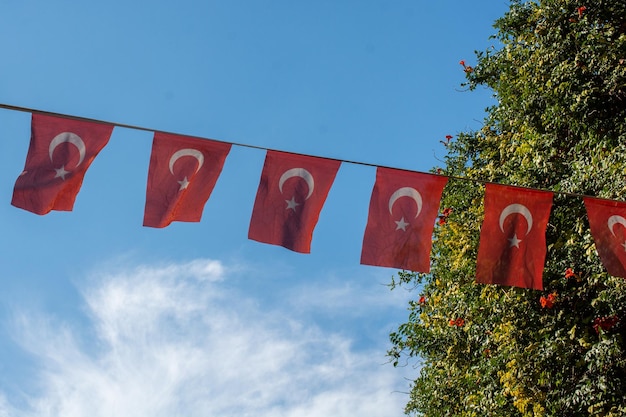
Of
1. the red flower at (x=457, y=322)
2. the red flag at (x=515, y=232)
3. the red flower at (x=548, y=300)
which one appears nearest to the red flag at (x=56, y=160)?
the red flag at (x=515, y=232)

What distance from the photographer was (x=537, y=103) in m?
11.5

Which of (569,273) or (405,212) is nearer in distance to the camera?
(405,212)

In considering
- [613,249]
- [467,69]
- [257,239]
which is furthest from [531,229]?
[467,69]

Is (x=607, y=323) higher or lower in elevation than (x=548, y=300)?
lower

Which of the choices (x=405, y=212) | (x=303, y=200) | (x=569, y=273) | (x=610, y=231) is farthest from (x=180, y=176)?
(x=569, y=273)

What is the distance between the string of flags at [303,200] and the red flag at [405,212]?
0.03ft

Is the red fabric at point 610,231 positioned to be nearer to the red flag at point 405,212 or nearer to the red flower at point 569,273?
the red flag at point 405,212

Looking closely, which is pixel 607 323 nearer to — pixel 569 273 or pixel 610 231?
pixel 569 273

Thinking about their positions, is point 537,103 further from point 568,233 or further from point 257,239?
point 257,239

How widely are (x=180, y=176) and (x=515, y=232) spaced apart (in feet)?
11.6

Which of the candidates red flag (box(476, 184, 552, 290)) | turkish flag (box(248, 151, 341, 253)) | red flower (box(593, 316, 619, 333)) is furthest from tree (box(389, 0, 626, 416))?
turkish flag (box(248, 151, 341, 253))

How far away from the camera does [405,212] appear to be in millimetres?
7188

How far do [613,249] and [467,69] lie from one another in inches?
306

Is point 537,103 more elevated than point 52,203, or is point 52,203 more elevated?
point 537,103
